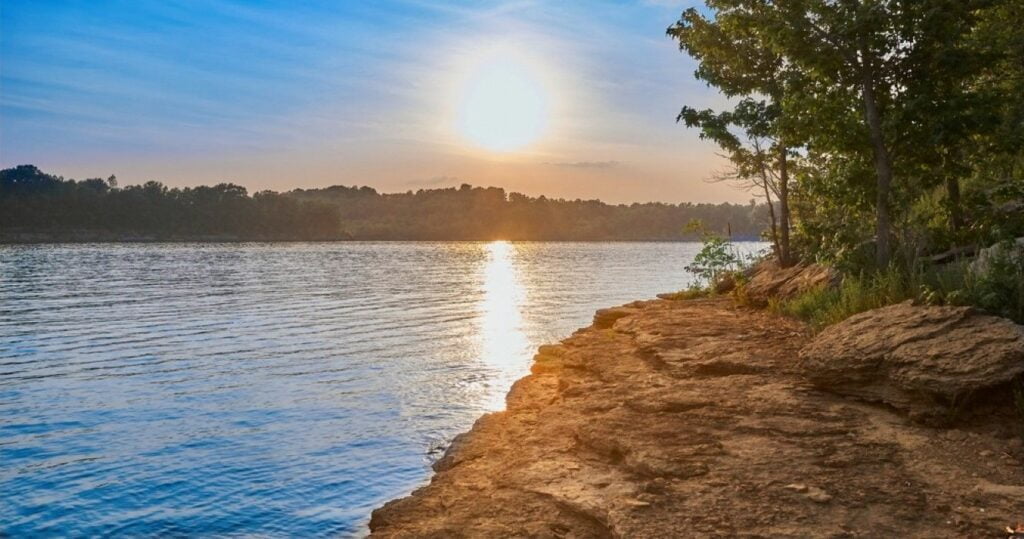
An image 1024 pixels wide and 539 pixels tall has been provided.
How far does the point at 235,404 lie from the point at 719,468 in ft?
33.4

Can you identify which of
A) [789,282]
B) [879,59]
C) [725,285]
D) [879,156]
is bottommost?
[725,285]

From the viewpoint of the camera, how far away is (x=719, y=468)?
326 inches

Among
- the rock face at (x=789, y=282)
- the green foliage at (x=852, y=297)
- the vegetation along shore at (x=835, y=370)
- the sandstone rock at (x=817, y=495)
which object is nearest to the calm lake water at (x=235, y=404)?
the vegetation along shore at (x=835, y=370)

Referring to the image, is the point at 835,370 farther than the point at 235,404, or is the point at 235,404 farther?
the point at 235,404

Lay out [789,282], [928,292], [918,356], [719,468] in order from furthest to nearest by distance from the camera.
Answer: [789,282] → [928,292] → [918,356] → [719,468]

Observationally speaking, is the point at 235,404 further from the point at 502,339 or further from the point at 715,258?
the point at 715,258

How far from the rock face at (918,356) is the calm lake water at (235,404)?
19.9ft

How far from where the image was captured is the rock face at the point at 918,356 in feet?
29.7

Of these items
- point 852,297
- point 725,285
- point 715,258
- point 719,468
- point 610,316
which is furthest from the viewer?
point 715,258

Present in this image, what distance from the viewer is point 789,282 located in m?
21.2

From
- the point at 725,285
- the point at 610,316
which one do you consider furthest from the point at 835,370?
the point at 725,285

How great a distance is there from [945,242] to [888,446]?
11.8 m

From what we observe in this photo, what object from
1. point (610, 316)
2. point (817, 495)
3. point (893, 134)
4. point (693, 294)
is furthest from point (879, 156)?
point (693, 294)

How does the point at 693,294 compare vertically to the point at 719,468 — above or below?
above
